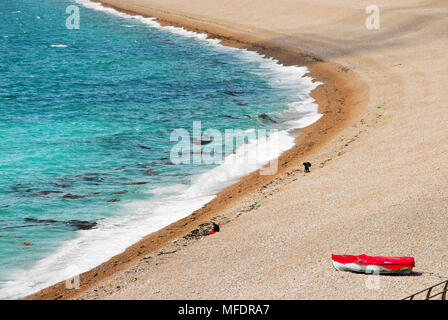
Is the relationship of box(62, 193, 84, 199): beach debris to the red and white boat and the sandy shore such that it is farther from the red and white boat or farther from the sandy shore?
the red and white boat

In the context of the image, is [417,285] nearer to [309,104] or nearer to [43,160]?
[43,160]

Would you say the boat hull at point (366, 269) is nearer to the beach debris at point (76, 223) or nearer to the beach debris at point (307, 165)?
the beach debris at point (307, 165)

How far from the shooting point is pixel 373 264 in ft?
36.6

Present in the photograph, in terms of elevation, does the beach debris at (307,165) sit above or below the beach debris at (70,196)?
above

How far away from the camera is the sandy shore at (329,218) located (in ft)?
38.7

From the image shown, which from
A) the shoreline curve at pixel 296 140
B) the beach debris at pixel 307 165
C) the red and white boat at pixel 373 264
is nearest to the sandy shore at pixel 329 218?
the shoreline curve at pixel 296 140

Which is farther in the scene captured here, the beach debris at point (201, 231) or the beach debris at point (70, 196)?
the beach debris at point (70, 196)

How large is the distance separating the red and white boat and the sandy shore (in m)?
0.19

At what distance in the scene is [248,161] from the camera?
22922mm

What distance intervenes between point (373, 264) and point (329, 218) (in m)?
3.61

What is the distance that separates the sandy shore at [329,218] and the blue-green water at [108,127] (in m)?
1.62
